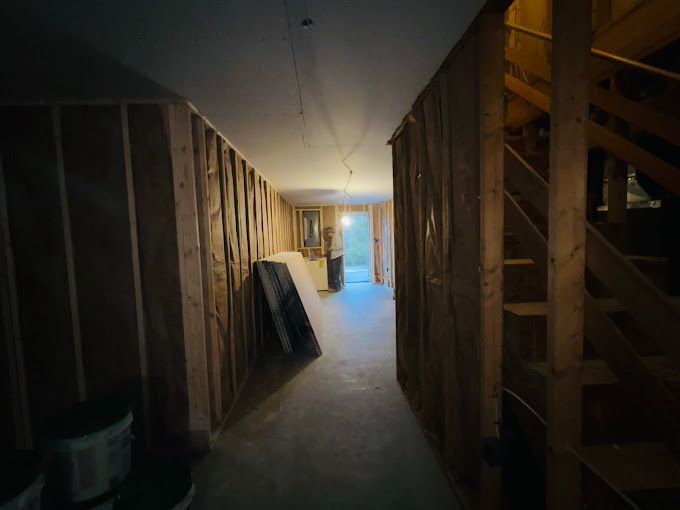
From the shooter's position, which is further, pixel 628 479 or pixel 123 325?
pixel 123 325

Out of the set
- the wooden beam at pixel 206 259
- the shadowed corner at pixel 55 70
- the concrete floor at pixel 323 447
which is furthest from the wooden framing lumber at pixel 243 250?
the shadowed corner at pixel 55 70

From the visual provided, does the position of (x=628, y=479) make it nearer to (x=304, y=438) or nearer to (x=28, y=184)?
(x=304, y=438)

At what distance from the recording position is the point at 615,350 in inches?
41.9

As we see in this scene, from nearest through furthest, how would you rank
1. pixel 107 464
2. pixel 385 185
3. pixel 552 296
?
pixel 552 296 → pixel 107 464 → pixel 385 185

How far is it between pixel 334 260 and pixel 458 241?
7105mm

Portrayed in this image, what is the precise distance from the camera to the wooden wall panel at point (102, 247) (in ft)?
6.34

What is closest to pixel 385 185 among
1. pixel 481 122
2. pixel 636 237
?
pixel 636 237

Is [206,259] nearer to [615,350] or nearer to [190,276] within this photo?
[190,276]

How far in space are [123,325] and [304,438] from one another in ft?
4.87

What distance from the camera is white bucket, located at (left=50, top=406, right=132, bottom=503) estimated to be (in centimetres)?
145

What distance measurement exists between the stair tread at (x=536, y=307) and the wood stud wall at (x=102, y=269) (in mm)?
1888

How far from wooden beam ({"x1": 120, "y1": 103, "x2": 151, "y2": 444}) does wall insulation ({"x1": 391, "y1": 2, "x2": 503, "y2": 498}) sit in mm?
1894

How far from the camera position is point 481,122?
1294 millimetres

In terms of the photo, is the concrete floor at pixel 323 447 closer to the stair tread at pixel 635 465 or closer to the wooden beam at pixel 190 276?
the wooden beam at pixel 190 276
